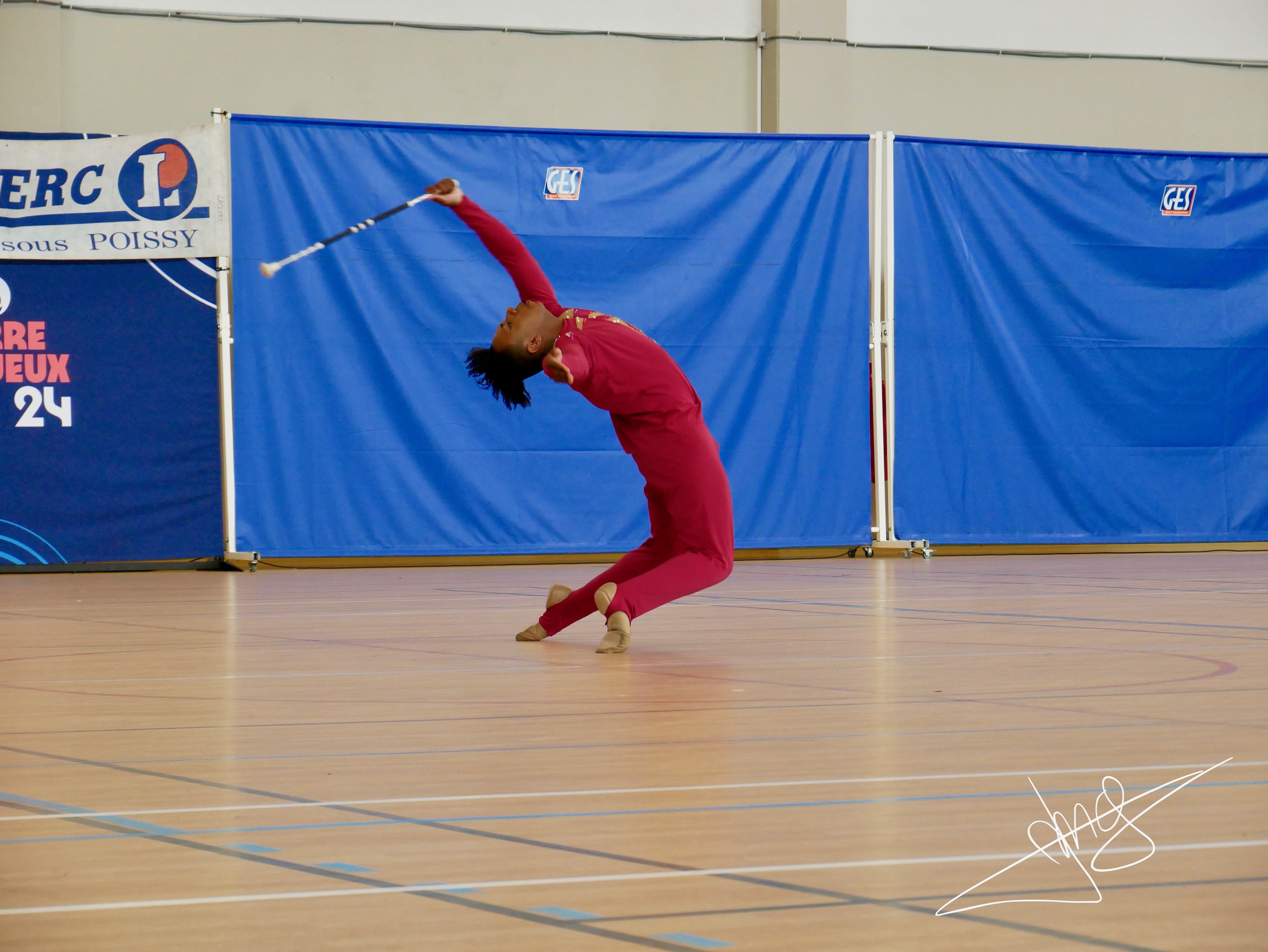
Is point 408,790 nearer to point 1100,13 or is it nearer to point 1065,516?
point 1065,516

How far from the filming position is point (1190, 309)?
9.86 m

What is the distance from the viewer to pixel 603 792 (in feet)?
7.63

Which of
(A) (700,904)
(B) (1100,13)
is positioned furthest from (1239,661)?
(B) (1100,13)

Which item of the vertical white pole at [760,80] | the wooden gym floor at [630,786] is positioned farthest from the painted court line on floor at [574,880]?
the vertical white pole at [760,80]

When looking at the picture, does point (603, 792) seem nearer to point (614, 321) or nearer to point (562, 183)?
point (614, 321)

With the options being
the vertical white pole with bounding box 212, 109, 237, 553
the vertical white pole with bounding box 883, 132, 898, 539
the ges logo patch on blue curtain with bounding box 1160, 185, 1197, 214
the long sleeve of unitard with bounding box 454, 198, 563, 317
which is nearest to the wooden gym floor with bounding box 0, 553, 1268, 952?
the long sleeve of unitard with bounding box 454, 198, 563, 317

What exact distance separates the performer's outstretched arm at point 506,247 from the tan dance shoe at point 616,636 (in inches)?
39.1

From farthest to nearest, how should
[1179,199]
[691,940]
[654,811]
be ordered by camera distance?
[1179,199] → [654,811] → [691,940]

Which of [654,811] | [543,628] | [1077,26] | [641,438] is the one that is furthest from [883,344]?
[654,811]

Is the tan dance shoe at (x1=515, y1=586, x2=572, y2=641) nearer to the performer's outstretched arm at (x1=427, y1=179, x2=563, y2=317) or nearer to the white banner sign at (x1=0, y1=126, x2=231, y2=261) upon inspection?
the performer's outstretched arm at (x1=427, y1=179, x2=563, y2=317)

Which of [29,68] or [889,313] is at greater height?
[29,68]

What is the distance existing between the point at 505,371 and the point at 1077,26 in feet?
26.0

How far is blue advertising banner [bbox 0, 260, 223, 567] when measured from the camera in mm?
8578

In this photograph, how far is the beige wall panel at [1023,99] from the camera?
35.5 ft
